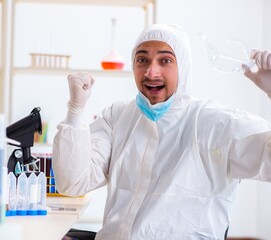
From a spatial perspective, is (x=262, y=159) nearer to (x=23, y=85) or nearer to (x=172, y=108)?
(x=172, y=108)

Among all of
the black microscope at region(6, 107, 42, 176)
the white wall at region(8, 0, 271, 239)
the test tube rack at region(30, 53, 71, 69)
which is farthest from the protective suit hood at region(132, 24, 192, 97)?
the white wall at region(8, 0, 271, 239)

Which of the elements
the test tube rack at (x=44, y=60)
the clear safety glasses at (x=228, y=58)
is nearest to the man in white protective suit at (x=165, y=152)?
the clear safety glasses at (x=228, y=58)

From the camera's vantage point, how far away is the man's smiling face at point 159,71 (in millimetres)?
2008

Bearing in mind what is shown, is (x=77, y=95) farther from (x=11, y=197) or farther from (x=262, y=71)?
(x=262, y=71)

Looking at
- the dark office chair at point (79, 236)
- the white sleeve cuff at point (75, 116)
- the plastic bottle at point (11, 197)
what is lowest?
the dark office chair at point (79, 236)

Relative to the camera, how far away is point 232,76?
4730mm

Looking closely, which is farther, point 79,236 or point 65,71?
point 65,71

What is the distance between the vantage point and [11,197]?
6.39ft

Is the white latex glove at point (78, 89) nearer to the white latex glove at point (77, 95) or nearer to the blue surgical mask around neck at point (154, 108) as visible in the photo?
the white latex glove at point (77, 95)

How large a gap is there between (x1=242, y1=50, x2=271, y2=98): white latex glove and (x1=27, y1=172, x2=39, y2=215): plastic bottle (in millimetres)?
879

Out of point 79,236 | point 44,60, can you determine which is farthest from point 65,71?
point 79,236

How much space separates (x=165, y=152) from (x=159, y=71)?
0.30m

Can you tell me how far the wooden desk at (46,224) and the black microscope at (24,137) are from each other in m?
0.20

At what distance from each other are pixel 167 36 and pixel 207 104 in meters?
0.30
